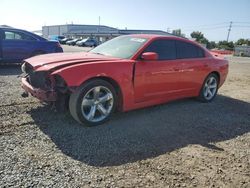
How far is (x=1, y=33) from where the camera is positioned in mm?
9773

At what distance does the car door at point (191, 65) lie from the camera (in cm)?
582

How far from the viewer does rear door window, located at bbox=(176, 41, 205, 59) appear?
19.1ft

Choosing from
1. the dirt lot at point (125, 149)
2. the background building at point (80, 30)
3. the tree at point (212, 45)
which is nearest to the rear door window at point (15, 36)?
the dirt lot at point (125, 149)

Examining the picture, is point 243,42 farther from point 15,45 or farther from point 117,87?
point 117,87

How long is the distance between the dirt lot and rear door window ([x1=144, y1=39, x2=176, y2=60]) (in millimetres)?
1122

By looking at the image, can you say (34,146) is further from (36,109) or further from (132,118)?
(132,118)

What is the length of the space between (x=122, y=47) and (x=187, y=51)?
1580 millimetres

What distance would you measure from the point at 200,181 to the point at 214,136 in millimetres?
1560

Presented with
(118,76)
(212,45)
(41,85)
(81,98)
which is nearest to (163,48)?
(118,76)

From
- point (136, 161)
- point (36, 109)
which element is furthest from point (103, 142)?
point (36, 109)

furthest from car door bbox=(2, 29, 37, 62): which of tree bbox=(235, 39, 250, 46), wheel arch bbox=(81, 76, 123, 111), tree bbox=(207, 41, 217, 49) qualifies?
tree bbox=(235, 39, 250, 46)

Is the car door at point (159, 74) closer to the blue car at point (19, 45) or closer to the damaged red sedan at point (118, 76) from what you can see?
the damaged red sedan at point (118, 76)

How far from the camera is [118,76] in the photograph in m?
4.57

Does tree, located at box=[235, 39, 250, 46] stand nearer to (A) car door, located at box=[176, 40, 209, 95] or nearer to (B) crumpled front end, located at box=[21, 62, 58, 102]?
(A) car door, located at box=[176, 40, 209, 95]
